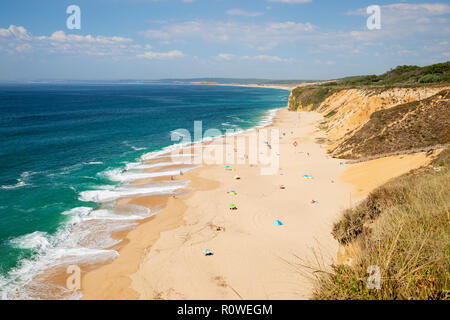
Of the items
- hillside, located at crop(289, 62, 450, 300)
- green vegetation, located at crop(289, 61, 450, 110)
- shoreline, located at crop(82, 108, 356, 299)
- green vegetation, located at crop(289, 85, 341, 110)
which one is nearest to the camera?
hillside, located at crop(289, 62, 450, 300)

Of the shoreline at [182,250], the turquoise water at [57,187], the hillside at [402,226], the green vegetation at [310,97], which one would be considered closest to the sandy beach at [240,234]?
the shoreline at [182,250]

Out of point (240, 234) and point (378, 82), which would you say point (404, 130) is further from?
point (378, 82)

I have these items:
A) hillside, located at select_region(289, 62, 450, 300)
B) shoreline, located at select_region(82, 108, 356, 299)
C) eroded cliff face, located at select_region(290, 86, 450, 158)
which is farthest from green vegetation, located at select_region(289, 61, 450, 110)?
shoreline, located at select_region(82, 108, 356, 299)

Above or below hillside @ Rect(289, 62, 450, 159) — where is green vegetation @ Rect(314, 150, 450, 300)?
below

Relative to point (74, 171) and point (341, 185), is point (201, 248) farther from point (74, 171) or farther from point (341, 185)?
point (74, 171)

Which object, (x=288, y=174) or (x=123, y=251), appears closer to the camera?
(x=123, y=251)

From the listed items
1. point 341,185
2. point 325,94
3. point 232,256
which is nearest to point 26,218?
point 232,256

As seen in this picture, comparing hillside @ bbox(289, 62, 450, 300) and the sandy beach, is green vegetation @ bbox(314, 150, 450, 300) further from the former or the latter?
the sandy beach

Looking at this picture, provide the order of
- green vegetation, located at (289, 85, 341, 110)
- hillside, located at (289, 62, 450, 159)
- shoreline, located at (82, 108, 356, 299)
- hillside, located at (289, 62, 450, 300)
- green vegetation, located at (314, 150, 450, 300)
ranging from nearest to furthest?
green vegetation, located at (314, 150, 450, 300) < hillside, located at (289, 62, 450, 300) < shoreline, located at (82, 108, 356, 299) < hillside, located at (289, 62, 450, 159) < green vegetation, located at (289, 85, 341, 110)

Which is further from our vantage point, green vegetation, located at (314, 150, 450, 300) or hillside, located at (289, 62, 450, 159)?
hillside, located at (289, 62, 450, 159)
